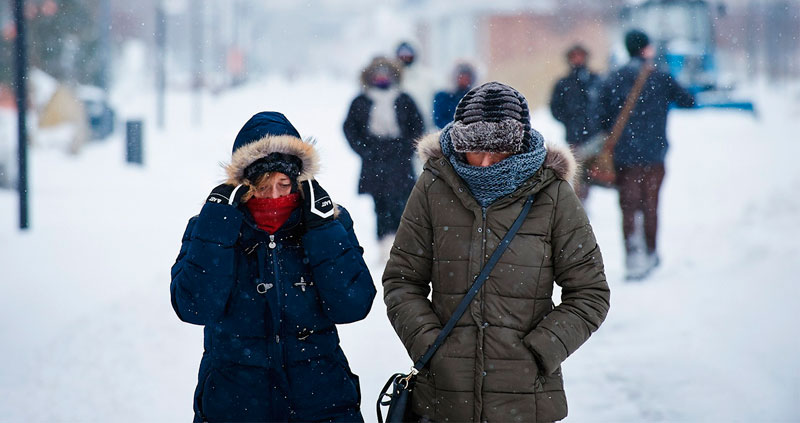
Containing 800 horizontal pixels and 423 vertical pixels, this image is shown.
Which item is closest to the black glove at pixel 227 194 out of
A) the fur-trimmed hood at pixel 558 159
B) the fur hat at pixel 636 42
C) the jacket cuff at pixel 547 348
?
the fur-trimmed hood at pixel 558 159

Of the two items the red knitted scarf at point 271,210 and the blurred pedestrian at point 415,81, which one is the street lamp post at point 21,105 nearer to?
the blurred pedestrian at point 415,81

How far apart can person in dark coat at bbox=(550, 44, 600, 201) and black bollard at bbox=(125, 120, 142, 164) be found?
31.9 ft

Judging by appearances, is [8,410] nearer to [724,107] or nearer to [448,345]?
[448,345]

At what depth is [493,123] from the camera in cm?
256

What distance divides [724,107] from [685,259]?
285 centimetres

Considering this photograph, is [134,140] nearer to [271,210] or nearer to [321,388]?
[271,210]

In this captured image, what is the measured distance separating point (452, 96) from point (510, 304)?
4.16 m

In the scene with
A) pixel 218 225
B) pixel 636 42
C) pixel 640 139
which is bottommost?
pixel 218 225

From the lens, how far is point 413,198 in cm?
272

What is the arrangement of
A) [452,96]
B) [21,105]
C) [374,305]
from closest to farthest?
[374,305] < [452,96] < [21,105]

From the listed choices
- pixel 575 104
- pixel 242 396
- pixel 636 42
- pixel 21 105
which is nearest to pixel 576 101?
pixel 575 104

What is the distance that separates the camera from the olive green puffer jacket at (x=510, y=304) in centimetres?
254

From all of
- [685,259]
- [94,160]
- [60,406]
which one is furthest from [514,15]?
[94,160]

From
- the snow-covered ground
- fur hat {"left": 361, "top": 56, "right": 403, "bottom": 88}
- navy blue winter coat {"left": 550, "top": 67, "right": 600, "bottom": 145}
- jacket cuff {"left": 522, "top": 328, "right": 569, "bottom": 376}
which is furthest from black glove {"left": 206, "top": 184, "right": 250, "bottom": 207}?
navy blue winter coat {"left": 550, "top": 67, "right": 600, "bottom": 145}
